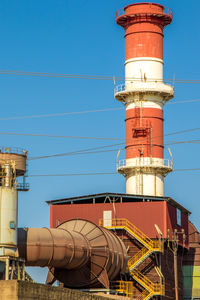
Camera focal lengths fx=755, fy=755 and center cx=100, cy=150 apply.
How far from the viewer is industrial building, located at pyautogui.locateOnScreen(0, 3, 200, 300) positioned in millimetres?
A: 47844

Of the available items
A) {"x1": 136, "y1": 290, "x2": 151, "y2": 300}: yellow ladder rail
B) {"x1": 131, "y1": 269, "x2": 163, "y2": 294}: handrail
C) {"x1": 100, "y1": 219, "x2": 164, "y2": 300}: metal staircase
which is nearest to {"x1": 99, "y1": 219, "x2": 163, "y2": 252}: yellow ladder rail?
{"x1": 100, "y1": 219, "x2": 164, "y2": 300}: metal staircase

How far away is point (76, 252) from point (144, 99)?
78.4 feet

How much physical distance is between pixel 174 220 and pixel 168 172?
702 centimetres

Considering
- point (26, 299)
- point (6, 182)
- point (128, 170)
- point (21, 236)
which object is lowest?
point (26, 299)

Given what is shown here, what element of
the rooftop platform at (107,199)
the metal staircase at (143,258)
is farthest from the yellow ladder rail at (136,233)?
the rooftop platform at (107,199)

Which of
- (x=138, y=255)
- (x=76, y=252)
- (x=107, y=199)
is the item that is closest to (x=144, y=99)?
(x=107, y=199)

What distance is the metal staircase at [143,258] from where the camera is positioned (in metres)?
58.7

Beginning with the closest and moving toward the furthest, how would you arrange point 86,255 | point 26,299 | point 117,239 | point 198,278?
point 26,299
point 86,255
point 117,239
point 198,278

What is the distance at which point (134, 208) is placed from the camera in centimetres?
6197

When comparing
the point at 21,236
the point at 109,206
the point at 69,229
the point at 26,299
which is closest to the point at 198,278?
the point at 109,206

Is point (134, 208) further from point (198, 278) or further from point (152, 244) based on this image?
point (198, 278)

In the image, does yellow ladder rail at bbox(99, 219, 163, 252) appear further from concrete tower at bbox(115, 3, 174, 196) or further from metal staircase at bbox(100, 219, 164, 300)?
concrete tower at bbox(115, 3, 174, 196)

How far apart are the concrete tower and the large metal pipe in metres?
13.2

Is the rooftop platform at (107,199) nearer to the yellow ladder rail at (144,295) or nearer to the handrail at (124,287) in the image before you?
the handrail at (124,287)
